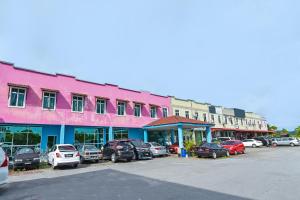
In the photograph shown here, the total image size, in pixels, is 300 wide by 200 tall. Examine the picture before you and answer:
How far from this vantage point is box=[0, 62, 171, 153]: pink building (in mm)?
19969

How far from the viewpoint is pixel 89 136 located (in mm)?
25344

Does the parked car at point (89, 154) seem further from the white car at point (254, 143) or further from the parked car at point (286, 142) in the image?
the parked car at point (286, 142)

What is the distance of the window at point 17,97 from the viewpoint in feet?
65.1

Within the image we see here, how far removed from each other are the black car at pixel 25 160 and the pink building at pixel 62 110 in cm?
465

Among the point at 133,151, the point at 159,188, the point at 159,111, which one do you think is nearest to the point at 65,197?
the point at 159,188

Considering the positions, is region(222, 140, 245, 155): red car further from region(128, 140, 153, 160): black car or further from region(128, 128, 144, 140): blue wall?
region(128, 128, 144, 140): blue wall

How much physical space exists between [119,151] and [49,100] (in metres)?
9.38

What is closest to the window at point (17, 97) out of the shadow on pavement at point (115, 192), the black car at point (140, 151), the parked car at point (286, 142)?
the black car at point (140, 151)

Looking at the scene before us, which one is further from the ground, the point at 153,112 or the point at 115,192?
the point at 153,112

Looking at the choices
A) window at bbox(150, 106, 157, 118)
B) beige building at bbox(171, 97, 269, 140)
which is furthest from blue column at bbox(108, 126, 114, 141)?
beige building at bbox(171, 97, 269, 140)

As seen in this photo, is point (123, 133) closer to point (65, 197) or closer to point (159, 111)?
point (159, 111)

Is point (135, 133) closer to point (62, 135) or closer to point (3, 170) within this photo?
point (62, 135)

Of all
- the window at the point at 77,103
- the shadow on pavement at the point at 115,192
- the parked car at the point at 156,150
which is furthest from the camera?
the window at the point at 77,103

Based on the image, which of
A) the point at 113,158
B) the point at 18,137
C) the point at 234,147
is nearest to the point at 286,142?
the point at 234,147
